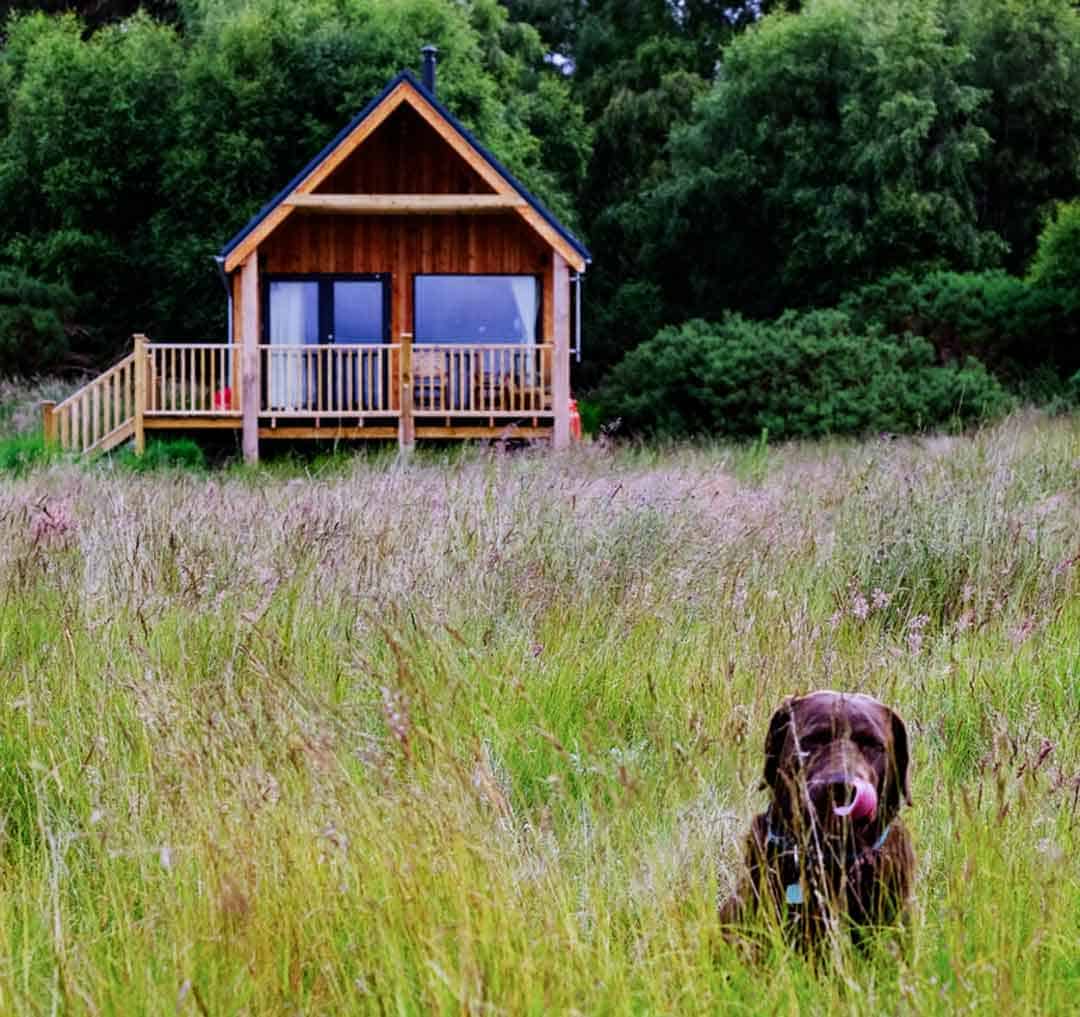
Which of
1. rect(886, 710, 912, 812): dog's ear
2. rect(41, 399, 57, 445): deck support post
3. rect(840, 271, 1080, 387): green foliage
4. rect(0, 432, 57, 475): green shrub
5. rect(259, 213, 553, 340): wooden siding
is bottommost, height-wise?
rect(0, 432, 57, 475): green shrub

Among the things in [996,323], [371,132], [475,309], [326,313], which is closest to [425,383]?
[475,309]

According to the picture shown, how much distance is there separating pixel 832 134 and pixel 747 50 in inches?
110

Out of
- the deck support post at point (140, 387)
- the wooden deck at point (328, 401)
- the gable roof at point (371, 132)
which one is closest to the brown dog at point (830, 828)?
the wooden deck at point (328, 401)

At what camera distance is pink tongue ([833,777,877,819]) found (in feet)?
9.61

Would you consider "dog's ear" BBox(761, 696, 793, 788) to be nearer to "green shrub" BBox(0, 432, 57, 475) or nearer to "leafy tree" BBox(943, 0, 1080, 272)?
"green shrub" BBox(0, 432, 57, 475)

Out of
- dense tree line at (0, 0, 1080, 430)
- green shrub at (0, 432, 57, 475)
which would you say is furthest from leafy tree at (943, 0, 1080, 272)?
green shrub at (0, 432, 57, 475)

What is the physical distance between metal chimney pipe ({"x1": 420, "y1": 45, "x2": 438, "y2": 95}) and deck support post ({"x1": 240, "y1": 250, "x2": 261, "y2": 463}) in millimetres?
4831

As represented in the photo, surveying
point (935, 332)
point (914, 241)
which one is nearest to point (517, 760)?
point (935, 332)

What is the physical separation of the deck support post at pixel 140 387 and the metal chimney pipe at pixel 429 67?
22.5ft

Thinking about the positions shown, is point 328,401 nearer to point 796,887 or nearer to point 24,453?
point 24,453

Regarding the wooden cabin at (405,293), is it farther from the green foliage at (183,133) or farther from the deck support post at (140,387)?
the green foliage at (183,133)

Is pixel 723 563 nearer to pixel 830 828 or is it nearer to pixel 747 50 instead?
pixel 830 828

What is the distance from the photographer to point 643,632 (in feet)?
19.2

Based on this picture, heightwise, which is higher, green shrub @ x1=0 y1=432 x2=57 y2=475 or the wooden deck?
the wooden deck
